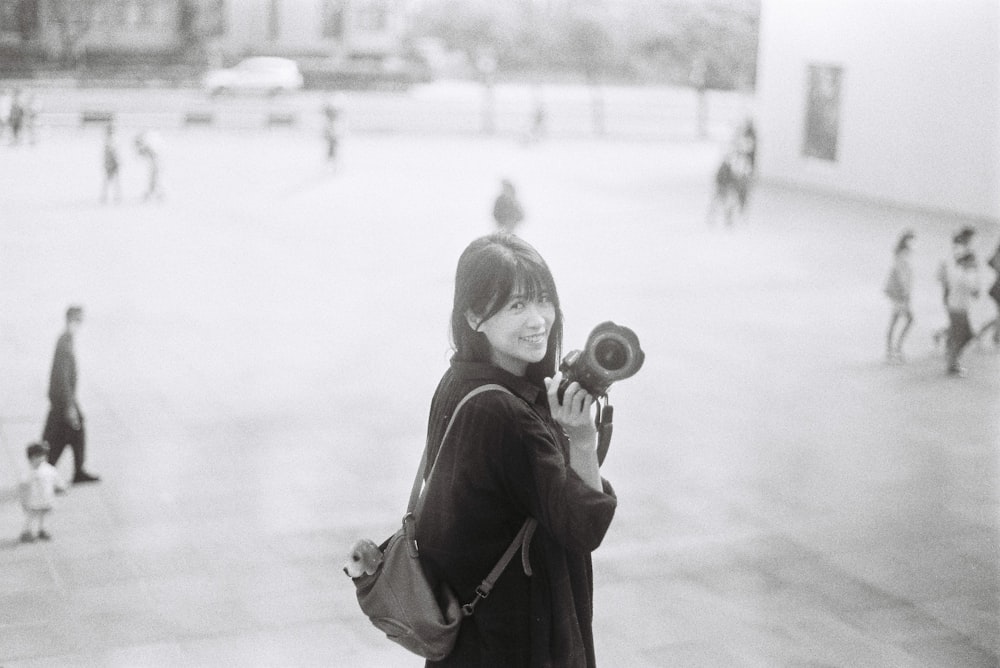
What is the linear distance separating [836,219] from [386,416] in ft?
50.6

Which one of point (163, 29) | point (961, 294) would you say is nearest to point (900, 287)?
point (961, 294)

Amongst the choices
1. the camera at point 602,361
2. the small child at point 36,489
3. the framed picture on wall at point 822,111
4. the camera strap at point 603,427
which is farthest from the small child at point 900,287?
the framed picture on wall at point 822,111

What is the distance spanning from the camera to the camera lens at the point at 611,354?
9.70 ft

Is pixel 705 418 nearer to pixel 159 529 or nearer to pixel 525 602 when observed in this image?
pixel 159 529

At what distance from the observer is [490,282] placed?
3137 millimetres

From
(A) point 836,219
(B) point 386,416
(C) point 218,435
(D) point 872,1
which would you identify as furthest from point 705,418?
(D) point 872,1

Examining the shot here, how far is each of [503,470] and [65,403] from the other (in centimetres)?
611

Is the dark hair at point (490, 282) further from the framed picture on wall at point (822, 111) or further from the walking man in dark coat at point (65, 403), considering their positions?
the framed picture on wall at point (822, 111)

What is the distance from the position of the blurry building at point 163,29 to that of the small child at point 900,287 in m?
8.11

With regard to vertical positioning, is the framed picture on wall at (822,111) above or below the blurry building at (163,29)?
below

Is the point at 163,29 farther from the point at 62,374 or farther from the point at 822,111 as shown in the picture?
the point at 822,111

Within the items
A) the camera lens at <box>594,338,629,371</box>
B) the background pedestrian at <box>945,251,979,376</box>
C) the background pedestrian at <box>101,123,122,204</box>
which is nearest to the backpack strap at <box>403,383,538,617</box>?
the camera lens at <box>594,338,629,371</box>

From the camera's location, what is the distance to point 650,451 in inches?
389

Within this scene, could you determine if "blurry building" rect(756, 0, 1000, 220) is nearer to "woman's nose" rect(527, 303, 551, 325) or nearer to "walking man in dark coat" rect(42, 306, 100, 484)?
"walking man in dark coat" rect(42, 306, 100, 484)
